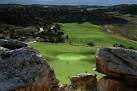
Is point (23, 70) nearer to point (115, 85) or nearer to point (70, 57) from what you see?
point (115, 85)

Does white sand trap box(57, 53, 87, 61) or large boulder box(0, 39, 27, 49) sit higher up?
large boulder box(0, 39, 27, 49)

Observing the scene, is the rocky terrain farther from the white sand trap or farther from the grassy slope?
the grassy slope

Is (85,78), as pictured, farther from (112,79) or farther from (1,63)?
(1,63)

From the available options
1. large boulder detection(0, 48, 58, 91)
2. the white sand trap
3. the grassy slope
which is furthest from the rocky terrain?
the grassy slope

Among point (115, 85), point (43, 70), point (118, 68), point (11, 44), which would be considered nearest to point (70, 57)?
point (115, 85)

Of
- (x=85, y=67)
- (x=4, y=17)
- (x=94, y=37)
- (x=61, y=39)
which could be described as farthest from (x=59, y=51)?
(x=4, y=17)

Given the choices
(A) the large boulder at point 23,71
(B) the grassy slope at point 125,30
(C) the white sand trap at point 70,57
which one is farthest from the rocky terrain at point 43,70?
(B) the grassy slope at point 125,30

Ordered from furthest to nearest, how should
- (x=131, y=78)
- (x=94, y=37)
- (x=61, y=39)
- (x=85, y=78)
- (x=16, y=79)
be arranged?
(x=94, y=37)
(x=61, y=39)
(x=85, y=78)
(x=131, y=78)
(x=16, y=79)
